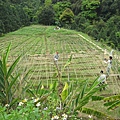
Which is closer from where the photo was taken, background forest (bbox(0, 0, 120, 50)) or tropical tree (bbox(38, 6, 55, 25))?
background forest (bbox(0, 0, 120, 50))

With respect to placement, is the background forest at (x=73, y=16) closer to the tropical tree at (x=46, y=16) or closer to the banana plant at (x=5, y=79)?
the tropical tree at (x=46, y=16)

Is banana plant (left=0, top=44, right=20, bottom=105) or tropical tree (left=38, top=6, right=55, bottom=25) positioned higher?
banana plant (left=0, top=44, right=20, bottom=105)

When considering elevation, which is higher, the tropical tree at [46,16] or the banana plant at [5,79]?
the banana plant at [5,79]

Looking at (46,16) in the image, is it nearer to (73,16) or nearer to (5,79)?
(73,16)

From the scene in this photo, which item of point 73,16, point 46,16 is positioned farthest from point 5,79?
point 73,16

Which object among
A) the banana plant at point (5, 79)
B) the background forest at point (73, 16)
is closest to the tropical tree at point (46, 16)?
the background forest at point (73, 16)

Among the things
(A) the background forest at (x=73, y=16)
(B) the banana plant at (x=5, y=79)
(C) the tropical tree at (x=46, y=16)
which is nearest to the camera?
(B) the banana plant at (x=5, y=79)

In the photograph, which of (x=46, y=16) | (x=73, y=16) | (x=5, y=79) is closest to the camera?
(x=5, y=79)

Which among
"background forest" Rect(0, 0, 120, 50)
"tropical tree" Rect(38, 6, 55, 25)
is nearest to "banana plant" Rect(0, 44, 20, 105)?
"background forest" Rect(0, 0, 120, 50)

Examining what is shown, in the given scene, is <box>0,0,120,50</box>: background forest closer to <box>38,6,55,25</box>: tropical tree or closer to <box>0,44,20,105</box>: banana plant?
<box>38,6,55,25</box>: tropical tree

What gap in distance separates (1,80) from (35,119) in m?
1.20

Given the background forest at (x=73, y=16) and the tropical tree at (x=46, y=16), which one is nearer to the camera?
the background forest at (x=73, y=16)

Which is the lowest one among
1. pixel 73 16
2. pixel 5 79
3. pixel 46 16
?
pixel 73 16

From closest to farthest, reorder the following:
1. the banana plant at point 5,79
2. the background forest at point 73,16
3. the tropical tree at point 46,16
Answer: the banana plant at point 5,79 < the background forest at point 73,16 < the tropical tree at point 46,16
